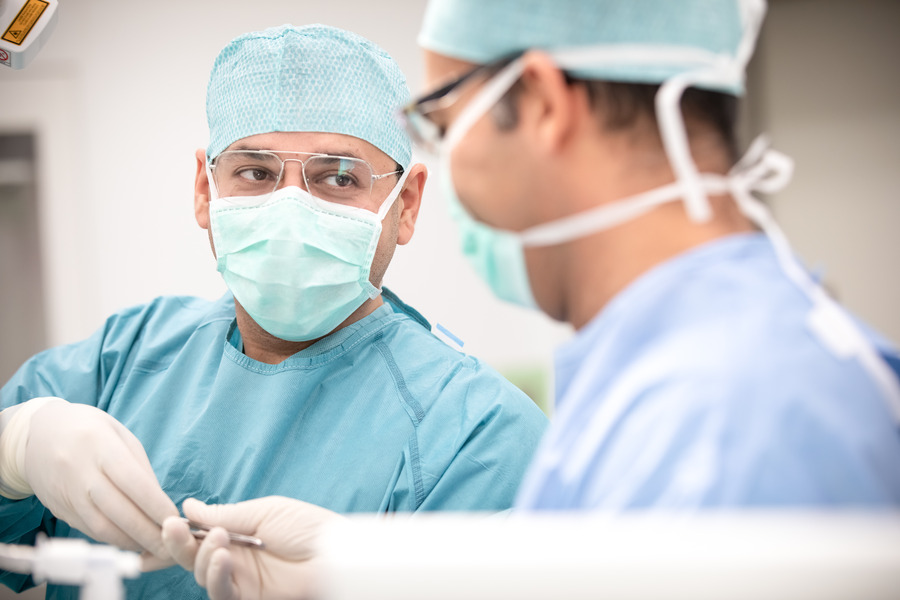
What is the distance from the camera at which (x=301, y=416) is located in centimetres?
136

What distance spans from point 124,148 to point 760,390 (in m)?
2.93

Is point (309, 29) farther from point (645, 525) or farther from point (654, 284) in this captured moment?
point (645, 525)

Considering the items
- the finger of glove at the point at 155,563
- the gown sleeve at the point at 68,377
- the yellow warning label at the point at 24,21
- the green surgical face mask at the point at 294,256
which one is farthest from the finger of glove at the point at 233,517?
the yellow warning label at the point at 24,21

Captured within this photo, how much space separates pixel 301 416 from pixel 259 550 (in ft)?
1.00

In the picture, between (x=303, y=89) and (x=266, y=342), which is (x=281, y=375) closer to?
(x=266, y=342)

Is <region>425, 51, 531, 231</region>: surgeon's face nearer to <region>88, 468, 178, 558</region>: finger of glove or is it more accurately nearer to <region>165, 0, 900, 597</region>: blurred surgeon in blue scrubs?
<region>165, 0, 900, 597</region>: blurred surgeon in blue scrubs

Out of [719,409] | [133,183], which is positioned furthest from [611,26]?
[133,183]

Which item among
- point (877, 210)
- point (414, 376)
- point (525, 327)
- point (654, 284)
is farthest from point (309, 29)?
point (877, 210)

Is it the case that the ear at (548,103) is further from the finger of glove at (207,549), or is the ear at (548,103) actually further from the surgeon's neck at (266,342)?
the surgeon's neck at (266,342)

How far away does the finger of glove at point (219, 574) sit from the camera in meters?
0.98

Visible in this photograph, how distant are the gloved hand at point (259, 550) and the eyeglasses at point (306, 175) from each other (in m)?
0.59

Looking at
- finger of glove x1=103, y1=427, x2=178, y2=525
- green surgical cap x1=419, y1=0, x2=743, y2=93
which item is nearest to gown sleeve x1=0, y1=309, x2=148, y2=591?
finger of glove x1=103, y1=427, x2=178, y2=525

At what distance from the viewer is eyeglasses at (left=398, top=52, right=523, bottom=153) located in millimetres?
769

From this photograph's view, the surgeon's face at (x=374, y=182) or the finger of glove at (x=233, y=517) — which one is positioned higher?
the surgeon's face at (x=374, y=182)
